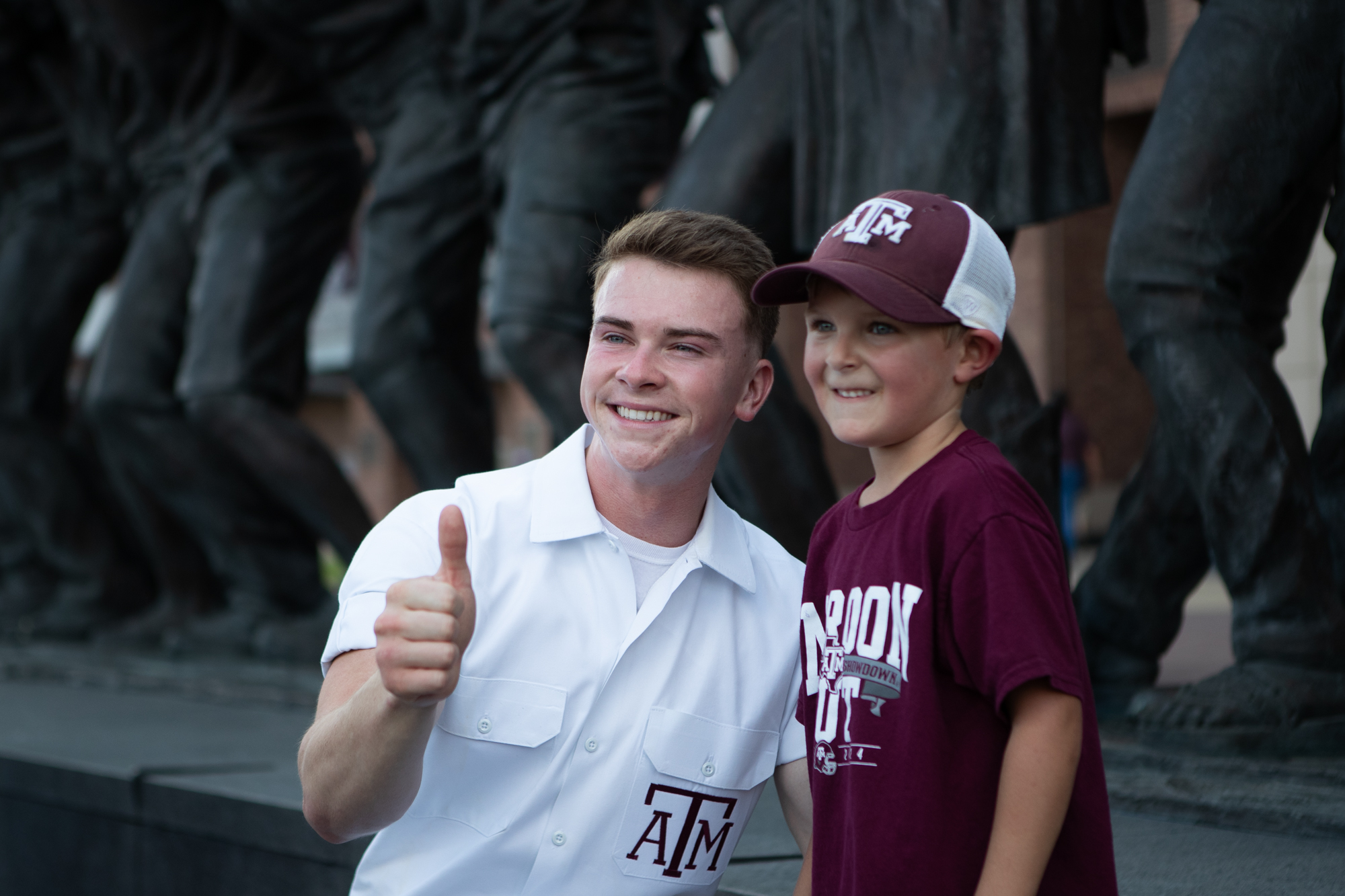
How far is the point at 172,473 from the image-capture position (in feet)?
18.6

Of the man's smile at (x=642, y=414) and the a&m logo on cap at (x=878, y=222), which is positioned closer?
the a&m logo on cap at (x=878, y=222)

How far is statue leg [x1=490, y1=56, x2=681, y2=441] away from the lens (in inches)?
164

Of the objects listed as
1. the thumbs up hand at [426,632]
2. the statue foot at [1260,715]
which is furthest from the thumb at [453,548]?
the statue foot at [1260,715]

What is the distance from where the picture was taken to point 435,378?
196 inches

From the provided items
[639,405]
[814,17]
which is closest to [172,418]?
[814,17]

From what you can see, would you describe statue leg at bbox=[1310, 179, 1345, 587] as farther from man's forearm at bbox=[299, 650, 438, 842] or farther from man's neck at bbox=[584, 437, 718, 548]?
man's forearm at bbox=[299, 650, 438, 842]

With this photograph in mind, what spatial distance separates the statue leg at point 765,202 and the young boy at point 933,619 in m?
2.03

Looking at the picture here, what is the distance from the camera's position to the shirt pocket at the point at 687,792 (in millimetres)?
1873

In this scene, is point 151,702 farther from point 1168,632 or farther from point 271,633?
point 1168,632

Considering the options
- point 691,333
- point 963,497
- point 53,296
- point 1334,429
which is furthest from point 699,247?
point 53,296

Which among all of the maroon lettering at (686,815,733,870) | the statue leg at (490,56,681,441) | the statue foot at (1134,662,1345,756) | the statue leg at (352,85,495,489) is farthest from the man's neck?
the statue leg at (352,85,495,489)

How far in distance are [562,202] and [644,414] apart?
2410 mm

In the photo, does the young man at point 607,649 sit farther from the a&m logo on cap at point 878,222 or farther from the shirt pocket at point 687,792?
the a&m logo on cap at point 878,222

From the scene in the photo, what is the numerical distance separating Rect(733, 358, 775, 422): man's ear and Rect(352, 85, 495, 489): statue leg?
2943mm
